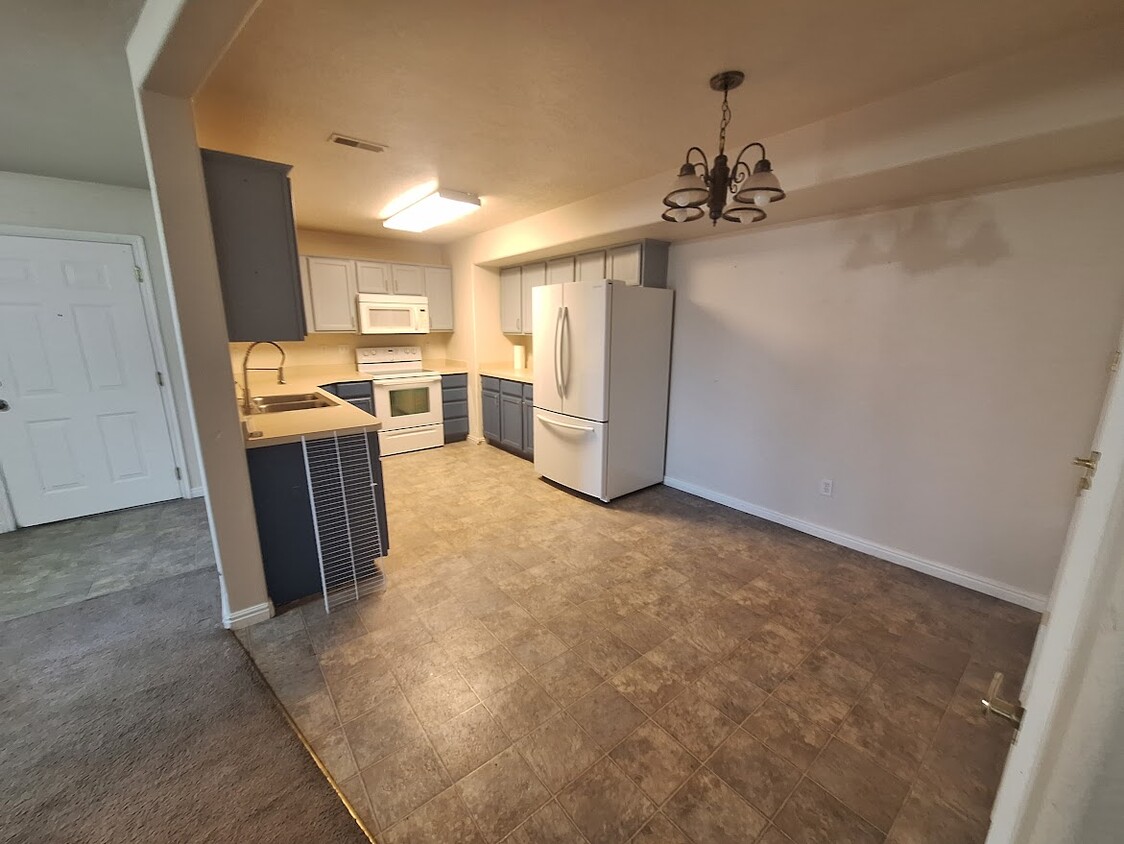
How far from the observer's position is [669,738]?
159 cm

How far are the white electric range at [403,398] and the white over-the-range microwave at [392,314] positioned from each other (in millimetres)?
251

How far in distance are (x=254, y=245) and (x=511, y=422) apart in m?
3.14

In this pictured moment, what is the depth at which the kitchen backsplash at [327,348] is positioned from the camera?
15.3ft

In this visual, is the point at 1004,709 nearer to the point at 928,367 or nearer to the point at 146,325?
the point at 928,367

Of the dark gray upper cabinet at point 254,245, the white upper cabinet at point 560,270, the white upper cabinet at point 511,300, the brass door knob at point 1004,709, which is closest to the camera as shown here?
the brass door knob at point 1004,709

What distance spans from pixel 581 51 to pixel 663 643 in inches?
102

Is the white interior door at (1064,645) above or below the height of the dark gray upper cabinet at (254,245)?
below

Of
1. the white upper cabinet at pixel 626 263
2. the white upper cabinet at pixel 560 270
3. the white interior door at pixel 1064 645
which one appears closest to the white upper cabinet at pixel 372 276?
the white upper cabinet at pixel 560 270

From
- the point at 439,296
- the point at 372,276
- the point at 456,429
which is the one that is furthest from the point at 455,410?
the point at 372,276

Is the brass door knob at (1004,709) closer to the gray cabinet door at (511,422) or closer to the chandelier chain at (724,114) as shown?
the chandelier chain at (724,114)

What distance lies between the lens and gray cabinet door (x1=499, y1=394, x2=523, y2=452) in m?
4.78

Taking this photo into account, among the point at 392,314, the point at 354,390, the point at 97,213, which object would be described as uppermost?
the point at 97,213

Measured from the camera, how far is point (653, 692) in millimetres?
1781

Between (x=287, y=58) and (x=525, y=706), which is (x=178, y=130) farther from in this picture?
(x=525, y=706)
